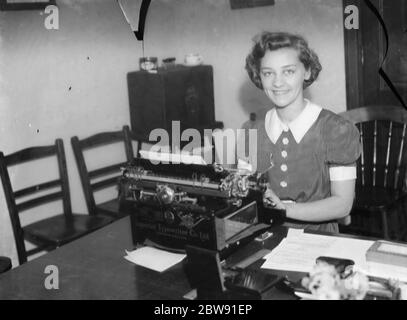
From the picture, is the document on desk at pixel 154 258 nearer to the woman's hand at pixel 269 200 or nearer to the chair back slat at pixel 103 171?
the woman's hand at pixel 269 200

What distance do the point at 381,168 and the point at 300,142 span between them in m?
1.47

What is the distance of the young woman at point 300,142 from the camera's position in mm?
2205

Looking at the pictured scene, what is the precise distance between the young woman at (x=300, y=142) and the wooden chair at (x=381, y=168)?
106 cm

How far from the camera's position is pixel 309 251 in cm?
185

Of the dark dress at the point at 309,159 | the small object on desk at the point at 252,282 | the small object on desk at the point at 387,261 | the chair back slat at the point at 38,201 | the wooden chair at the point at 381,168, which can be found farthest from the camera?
the wooden chair at the point at 381,168

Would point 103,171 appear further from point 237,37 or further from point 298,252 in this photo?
point 298,252

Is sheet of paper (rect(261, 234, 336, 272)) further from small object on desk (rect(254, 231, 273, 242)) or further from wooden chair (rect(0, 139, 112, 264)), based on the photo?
wooden chair (rect(0, 139, 112, 264))

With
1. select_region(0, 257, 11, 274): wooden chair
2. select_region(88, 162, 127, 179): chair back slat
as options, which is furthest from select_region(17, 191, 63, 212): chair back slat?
select_region(0, 257, 11, 274): wooden chair

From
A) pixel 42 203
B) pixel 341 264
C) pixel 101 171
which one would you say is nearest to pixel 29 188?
pixel 42 203

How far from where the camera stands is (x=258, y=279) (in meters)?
1.59

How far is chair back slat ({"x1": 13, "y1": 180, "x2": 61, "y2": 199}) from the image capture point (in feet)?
10.7

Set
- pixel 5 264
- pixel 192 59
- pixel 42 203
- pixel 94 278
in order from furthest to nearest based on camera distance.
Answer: pixel 192 59, pixel 42 203, pixel 5 264, pixel 94 278

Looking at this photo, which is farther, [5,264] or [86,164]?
[86,164]

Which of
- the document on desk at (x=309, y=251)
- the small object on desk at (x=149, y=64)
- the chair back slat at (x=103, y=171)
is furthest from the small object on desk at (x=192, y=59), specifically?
the document on desk at (x=309, y=251)
